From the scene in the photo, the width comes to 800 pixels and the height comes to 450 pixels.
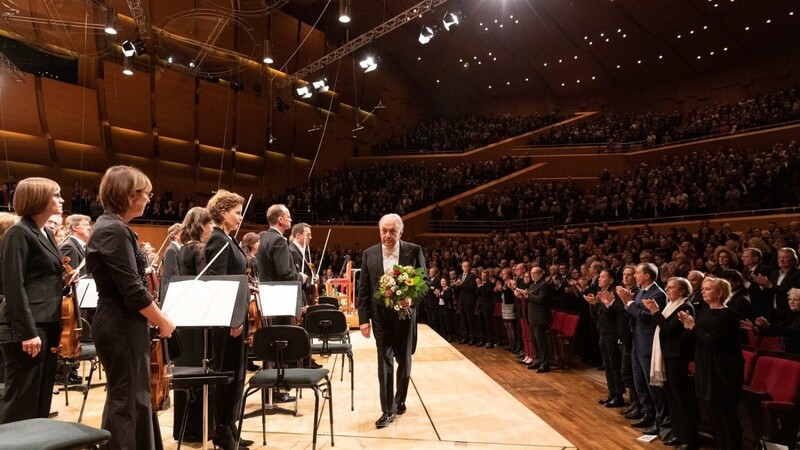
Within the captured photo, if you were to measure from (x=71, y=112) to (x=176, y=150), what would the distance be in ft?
11.0

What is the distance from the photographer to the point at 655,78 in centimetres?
2167

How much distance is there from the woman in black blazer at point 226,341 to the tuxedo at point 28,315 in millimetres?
800

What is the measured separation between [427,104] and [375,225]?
1043 cm

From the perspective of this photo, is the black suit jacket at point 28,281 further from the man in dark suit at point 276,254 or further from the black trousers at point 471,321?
the black trousers at point 471,321

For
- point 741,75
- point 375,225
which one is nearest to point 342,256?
point 375,225

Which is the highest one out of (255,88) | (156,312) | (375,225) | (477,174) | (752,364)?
(255,88)

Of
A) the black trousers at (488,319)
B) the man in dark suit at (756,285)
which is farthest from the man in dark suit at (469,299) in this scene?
the man in dark suit at (756,285)

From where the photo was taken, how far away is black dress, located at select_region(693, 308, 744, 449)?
4.09 meters

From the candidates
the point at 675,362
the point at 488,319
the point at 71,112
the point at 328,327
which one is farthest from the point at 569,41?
the point at 328,327

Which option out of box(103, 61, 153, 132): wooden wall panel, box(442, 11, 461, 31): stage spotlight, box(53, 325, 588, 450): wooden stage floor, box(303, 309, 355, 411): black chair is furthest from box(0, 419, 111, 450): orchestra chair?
box(103, 61, 153, 132): wooden wall panel

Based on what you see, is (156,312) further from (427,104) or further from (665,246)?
(427,104)

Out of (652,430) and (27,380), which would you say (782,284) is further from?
(27,380)

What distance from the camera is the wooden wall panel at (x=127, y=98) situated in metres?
15.5

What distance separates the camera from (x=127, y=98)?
16.0 metres
